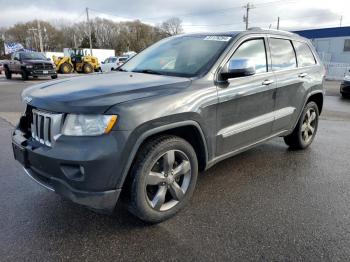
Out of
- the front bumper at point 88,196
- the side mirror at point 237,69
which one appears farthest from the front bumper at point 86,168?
the side mirror at point 237,69

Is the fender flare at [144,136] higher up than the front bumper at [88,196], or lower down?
higher up

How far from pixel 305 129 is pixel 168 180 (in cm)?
306

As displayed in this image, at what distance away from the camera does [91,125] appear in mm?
2295

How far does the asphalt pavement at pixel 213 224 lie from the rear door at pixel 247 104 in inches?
23.0

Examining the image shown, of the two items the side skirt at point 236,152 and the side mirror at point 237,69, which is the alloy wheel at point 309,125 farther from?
the side mirror at point 237,69

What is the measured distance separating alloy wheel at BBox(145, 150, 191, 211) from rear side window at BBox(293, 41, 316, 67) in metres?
2.64

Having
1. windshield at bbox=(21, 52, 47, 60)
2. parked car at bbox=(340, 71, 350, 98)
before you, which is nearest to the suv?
parked car at bbox=(340, 71, 350, 98)

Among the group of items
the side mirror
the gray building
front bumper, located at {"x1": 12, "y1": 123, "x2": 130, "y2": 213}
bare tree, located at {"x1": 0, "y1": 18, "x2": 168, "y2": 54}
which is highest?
bare tree, located at {"x1": 0, "y1": 18, "x2": 168, "y2": 54}

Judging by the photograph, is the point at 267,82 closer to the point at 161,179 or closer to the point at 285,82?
the point at 285,82

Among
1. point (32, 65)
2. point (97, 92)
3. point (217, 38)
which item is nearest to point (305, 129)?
point (217, 38)

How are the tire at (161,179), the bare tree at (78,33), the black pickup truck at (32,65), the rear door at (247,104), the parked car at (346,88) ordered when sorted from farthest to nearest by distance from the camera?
the bare tree at (78,33) < the black pickup truck at (32,65) < the parked car at (346,88) < the rear door at (247,104) < the tire at (161,179)

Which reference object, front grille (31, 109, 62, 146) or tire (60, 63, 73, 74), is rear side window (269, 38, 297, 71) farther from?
tire (60, 63, 73, 74)

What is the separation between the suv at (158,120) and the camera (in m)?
2.30

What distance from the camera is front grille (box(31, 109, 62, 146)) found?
237 cm
